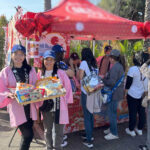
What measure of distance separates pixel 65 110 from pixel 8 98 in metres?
0.78

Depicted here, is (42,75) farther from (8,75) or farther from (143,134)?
(143,134)

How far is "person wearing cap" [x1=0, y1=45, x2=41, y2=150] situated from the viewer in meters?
2.21

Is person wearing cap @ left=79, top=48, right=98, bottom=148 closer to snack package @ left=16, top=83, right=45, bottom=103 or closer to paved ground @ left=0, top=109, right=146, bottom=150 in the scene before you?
paved ground @ left=0, top=109, right=146, bottom=150

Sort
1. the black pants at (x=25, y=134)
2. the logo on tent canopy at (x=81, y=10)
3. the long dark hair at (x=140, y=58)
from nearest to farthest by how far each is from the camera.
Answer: the black pants at (x=25, y=134), the logo on tent canopy at (x=81, y=10), the long dark hair at (x=140, y=58)

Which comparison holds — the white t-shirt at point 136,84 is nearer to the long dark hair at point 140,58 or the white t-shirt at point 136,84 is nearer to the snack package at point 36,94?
the long dark hair at point 140,58

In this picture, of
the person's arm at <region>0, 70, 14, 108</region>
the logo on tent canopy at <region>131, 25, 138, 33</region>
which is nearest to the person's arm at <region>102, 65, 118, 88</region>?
the logo on tent canopy at <region>131, 25, 138, 33</region>

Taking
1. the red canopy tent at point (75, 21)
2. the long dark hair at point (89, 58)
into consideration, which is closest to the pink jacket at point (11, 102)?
the red canopy tent at point (75, 21)

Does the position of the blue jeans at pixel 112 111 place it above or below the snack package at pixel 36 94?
below

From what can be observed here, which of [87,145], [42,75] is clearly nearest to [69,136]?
[87,145]

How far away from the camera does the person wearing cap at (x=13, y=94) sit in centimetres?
221

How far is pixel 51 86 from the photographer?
2219 mm

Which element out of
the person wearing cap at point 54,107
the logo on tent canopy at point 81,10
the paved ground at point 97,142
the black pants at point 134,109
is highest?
the logo on tent canopy at point 81,10

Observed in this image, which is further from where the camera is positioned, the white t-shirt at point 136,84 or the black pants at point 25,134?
the white t-shirt at point 136,84

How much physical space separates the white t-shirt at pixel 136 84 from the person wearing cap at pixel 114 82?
0.21 meters
